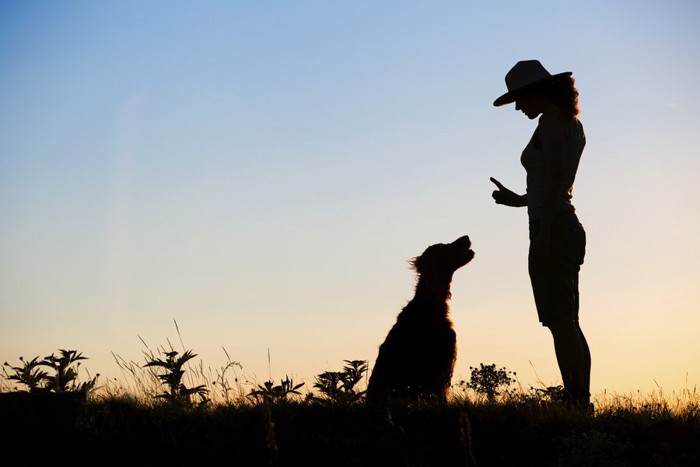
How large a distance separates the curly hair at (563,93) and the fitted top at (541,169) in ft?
0.37

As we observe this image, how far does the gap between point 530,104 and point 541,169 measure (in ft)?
1.96

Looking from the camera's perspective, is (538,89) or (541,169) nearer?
(541,169)

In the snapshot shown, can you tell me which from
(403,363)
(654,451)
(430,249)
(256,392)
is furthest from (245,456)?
(430,249)

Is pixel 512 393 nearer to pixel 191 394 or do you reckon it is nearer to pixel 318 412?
pixel 318 412

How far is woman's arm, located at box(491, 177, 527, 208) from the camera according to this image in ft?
26.6

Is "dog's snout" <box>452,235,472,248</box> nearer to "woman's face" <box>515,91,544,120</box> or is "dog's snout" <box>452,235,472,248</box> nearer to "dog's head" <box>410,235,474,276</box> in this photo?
"dog's head" <box>410,235,474,276</box>

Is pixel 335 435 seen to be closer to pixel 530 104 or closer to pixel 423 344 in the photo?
pixel 423 344

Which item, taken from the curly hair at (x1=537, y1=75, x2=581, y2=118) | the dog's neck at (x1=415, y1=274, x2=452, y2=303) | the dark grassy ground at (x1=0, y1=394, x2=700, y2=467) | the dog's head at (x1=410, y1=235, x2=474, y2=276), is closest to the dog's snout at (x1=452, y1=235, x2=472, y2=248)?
the dog's head at (x1=410, y1=235, x2=474, y2=276)

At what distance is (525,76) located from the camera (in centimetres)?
754

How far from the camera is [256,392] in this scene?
24.1 feet

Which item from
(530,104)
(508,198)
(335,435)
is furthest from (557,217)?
(335,435)

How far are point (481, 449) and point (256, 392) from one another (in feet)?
7.13

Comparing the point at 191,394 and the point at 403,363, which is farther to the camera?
the point at 403,363

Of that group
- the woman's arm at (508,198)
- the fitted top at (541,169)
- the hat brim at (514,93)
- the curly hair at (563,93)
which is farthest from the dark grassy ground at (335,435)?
the hat brim at (514,93)
